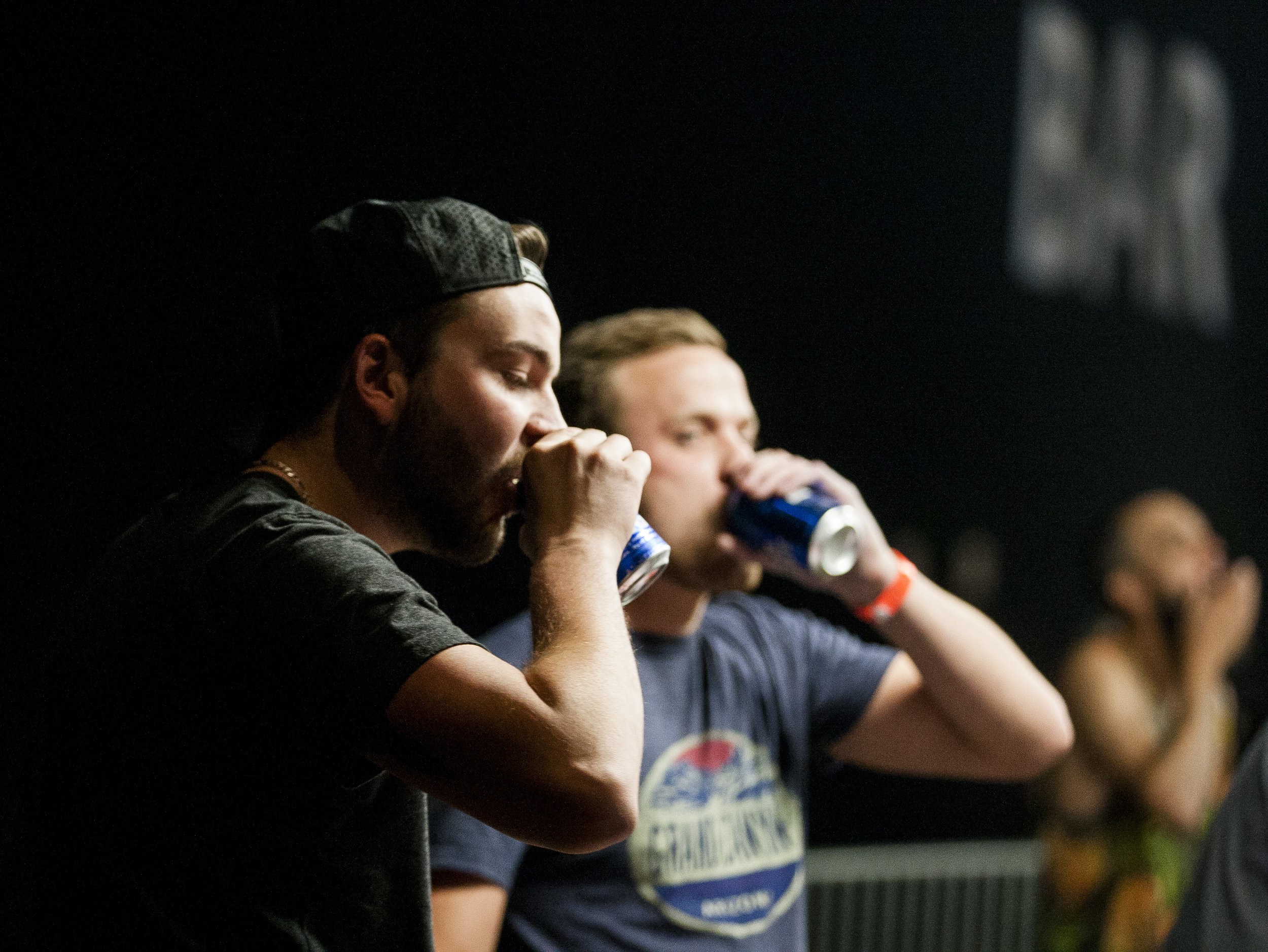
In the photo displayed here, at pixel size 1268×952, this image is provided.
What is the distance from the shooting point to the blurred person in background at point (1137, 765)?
2523mm

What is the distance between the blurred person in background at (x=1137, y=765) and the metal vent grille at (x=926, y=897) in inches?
4.8

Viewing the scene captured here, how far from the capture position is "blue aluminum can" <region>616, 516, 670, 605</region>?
98 centimetres

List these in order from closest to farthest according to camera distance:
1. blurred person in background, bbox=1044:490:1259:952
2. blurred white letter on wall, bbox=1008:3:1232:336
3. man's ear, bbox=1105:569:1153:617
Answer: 1. blurred person in background, bbox=1044:490:1259:952
2. man's ear, bbox=1105:569:1153:617
3. blurred white letter on wall, bbox=1008:3:1232:336

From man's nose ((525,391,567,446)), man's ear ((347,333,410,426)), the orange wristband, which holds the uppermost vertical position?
man's ear ((347,333,410,426))

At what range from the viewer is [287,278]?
1021 mm

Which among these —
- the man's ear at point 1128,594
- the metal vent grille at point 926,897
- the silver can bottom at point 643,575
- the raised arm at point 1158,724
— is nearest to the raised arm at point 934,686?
the silver can bottom at point 643,575

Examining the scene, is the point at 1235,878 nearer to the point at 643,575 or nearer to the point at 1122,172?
the point at 643,575

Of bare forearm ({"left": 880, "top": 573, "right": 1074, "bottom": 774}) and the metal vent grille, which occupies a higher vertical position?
bare forearm ({"left": 880, "top": 573, "right": 1074, "bottom": 774})

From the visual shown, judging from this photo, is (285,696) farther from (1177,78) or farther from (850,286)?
(1177,78)

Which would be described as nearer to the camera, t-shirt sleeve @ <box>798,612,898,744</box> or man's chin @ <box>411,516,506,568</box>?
man's chin @ <box>411,516,506,568</box>

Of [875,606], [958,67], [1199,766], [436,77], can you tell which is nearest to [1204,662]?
[1199,766]

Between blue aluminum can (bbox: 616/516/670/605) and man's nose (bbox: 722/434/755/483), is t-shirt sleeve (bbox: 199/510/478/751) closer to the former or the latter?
blue aluminum can (bbox: 616/516/670/605)

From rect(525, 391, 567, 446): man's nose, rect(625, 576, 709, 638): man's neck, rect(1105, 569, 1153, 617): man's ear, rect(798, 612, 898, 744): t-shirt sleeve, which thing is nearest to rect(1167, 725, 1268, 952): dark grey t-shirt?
rect(798, 612, 898, 744): t-shirt sleeve

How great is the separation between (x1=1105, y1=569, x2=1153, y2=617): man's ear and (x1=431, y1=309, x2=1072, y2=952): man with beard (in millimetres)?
1398
